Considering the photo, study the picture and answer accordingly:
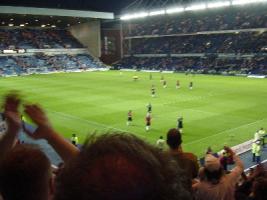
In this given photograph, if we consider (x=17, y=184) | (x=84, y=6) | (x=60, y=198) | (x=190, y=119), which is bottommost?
(x=190, y=119)

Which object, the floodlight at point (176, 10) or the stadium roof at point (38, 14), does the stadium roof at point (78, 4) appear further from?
the floodlight at point (176, 10)

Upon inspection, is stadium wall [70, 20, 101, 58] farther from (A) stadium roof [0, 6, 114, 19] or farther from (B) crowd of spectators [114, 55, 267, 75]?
(A) stadium roof [0, 6, 114, 19]

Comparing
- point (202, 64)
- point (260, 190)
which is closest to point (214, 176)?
point (260, 190)

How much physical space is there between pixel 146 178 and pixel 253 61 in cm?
6951

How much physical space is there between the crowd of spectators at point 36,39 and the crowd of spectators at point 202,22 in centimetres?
1634

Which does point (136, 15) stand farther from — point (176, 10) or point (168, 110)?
point (168, 110)

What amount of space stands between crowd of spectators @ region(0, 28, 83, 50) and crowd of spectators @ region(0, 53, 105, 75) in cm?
354

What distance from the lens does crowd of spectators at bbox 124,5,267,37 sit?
76.2 meters

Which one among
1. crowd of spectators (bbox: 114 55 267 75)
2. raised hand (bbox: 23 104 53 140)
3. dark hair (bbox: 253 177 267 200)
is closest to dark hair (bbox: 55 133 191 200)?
raised hand (bbox: 23 104 53 140)

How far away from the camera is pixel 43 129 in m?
3.08

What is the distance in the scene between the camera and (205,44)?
264 ft

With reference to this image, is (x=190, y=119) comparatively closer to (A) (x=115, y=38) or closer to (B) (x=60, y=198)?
(B) (x=60, y=198)

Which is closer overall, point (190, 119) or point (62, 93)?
point (190, 119)

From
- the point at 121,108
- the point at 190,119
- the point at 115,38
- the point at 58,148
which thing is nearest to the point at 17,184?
the point at 58,148
